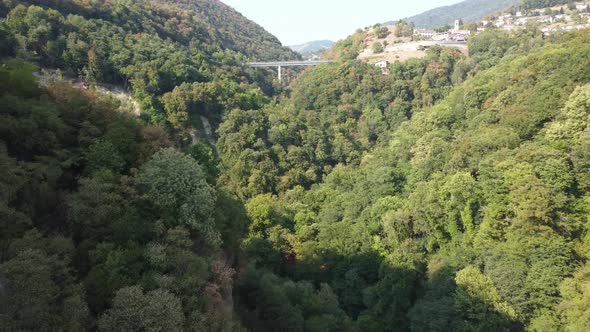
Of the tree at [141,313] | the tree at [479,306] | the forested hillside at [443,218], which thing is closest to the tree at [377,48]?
the forested hillside at [443,218]

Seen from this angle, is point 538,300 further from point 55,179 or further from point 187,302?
point 55,179

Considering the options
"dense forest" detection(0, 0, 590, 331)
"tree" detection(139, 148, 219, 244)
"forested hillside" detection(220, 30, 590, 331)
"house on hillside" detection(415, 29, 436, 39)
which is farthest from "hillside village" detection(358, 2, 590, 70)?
"tree" detection(139, 148, 219, 244)

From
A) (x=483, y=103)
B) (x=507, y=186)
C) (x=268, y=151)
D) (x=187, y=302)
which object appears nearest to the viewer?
(x=187, y=302)

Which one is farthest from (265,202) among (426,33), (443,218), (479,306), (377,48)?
(426,33)

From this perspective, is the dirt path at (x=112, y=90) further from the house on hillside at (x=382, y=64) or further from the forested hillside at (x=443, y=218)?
the house on hillside at (x=382, y=64)

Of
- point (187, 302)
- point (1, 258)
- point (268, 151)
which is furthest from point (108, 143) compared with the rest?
point (268, 151)

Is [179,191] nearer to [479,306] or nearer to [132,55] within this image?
[479,306]
